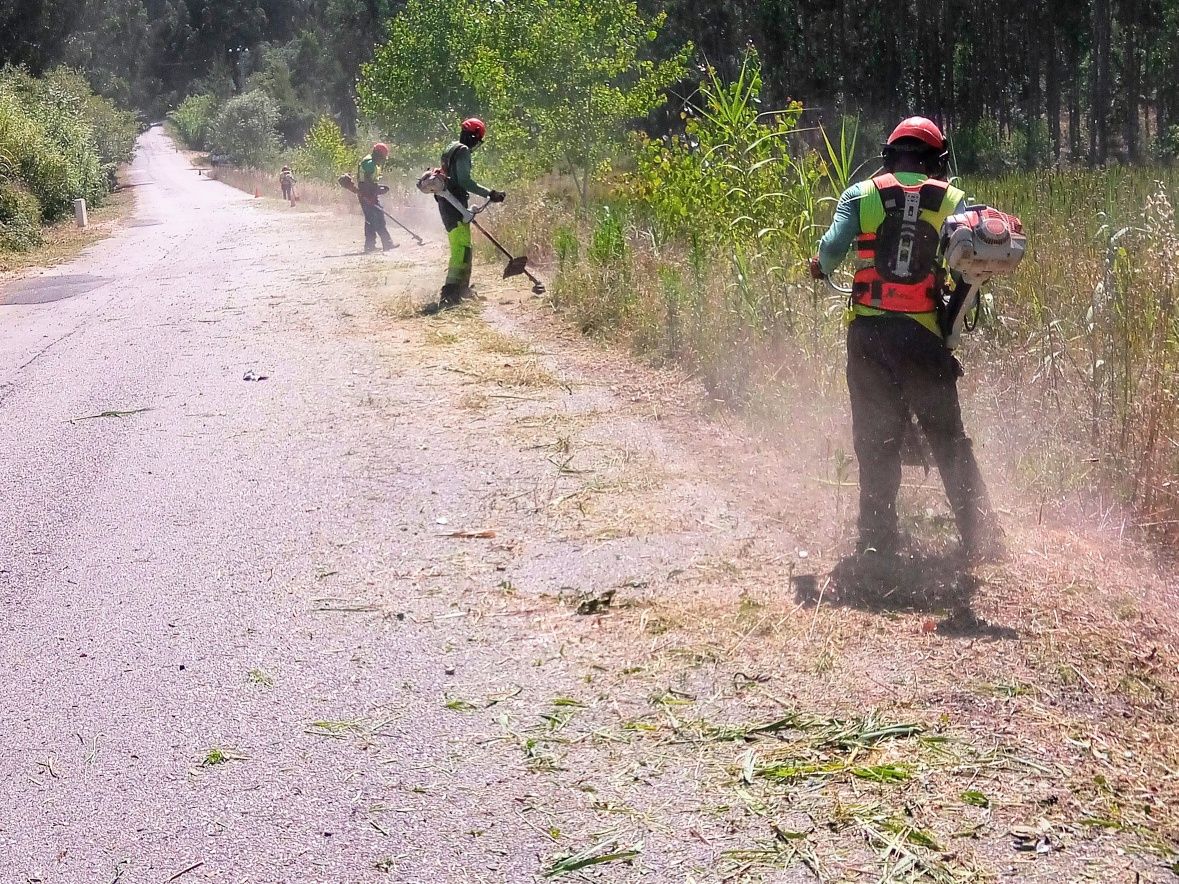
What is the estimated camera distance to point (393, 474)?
280 inches

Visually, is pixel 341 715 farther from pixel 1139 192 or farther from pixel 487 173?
pixel 487 173

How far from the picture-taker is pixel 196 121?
10131 centimetres

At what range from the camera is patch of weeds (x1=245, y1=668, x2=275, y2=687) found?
445cm

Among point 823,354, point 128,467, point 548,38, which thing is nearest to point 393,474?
point 128,467

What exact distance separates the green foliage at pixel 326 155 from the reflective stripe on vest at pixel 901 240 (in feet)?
126

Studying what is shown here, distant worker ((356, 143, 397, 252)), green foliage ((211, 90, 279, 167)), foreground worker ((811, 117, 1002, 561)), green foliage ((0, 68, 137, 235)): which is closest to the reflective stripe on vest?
foreground worker ((811, 117, 1002, 561))

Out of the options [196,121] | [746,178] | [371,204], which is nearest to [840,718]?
[746,178]

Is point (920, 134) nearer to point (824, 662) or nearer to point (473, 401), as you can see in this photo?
point (824, 662)

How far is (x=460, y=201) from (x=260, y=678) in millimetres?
9463

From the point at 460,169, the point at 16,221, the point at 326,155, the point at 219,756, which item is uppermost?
the point at 326,155

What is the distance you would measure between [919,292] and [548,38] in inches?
464

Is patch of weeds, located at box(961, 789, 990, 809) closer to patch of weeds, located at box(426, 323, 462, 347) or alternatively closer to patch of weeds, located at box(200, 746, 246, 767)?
patch of weeds, located at box(200, 746, 246, 767)

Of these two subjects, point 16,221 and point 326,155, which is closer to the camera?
point 16,221

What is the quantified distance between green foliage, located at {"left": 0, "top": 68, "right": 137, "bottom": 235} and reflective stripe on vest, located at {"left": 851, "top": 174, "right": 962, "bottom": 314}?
950 inches
